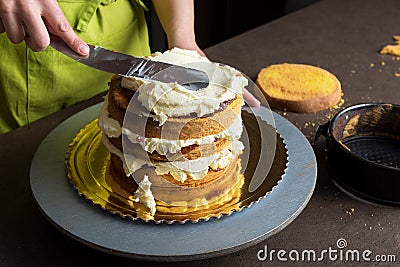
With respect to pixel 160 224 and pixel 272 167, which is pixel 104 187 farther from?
pixel 272 167

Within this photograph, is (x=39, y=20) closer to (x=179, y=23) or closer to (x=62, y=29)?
(x=62, y=29)

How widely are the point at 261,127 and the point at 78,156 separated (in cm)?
41

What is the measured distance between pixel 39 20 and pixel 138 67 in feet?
0.65

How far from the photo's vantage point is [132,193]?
102cm

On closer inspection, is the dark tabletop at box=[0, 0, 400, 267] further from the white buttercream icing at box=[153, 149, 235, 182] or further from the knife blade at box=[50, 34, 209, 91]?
the knife blade at box=[50, 34, 209, 91]

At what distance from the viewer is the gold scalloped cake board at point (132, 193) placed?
964 millimetres

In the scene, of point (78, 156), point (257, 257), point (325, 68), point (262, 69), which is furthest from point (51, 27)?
point (325, 68)

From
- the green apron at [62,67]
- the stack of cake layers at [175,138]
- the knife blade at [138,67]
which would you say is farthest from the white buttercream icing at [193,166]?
the green apron at [62,67]

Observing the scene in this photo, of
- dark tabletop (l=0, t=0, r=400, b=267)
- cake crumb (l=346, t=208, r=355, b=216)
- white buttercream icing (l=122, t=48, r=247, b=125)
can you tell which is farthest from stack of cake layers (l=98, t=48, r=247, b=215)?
cake crumb (l=346, t=208, r=355, b=216)

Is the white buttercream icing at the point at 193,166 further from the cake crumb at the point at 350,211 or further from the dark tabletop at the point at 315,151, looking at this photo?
the cake crumb at the point at 350,211

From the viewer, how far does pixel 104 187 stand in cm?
103

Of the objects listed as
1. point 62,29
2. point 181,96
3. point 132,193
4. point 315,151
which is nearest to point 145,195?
point 132,193

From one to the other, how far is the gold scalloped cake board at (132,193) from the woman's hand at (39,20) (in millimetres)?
226

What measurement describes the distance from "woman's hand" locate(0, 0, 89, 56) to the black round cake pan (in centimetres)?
55
